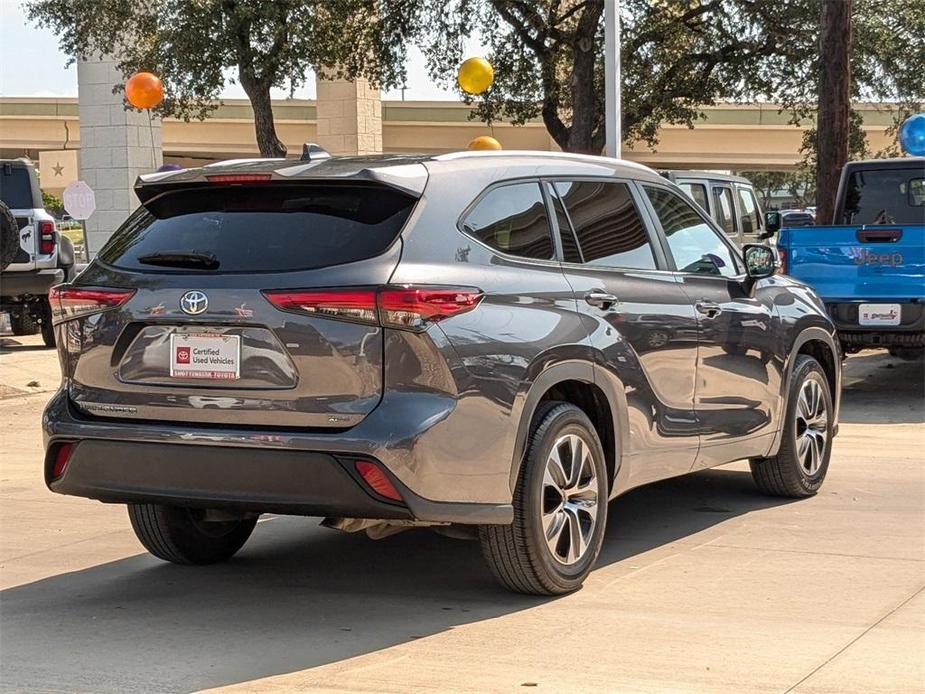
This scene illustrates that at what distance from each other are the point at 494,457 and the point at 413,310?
0.65 meters

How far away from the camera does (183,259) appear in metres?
5.50

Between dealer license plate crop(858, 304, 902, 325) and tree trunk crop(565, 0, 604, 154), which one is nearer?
dealer license plate crop(858, 304, 902, 325)

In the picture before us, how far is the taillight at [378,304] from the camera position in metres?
5.10

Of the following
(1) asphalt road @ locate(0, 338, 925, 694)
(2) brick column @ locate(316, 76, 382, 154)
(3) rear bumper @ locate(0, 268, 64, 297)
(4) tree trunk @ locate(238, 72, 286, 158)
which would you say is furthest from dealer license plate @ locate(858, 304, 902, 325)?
(2) brick column @ locate(316, 76, 382, 154)

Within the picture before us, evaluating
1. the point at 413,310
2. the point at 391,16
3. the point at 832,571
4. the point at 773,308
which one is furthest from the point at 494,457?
the point at 391,16

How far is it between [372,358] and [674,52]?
2490 cm

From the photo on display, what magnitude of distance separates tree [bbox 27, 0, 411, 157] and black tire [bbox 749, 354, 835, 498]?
18.2 m

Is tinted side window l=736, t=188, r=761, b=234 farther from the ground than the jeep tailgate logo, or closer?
farther from the ground

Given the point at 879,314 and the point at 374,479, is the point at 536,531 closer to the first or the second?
the point at 374,479

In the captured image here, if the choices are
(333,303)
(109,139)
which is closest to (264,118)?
(109,139)

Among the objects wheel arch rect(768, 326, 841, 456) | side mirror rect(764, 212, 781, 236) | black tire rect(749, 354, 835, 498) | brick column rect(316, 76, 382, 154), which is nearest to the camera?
wheel arch rect(768, 326, 841, 456)

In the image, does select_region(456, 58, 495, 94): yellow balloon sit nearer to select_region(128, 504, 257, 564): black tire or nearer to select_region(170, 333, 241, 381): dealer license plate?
select_region(128, 504, 257, 564): black tire

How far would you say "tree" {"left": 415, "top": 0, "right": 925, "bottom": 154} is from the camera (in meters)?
27.4

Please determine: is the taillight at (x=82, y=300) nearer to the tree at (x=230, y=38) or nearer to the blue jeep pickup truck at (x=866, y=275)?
the blue jeep pickup truck at (x=866, y=275)
